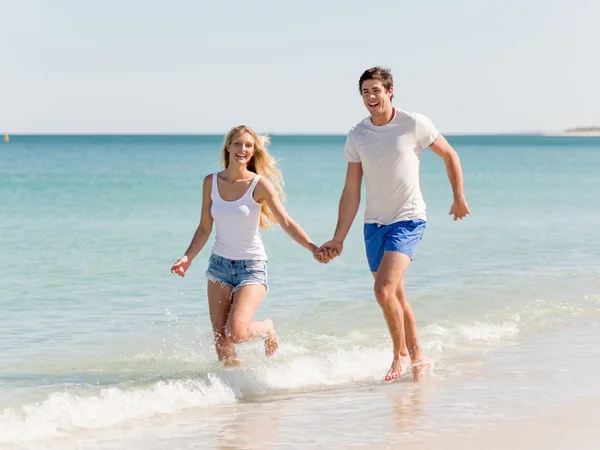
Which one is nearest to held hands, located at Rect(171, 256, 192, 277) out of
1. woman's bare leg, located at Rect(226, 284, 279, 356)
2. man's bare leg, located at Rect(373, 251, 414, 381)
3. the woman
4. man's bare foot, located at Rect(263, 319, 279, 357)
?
the woman

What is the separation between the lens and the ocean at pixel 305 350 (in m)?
5.77

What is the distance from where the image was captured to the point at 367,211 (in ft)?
22.8

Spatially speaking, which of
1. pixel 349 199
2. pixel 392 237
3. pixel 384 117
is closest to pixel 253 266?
pixel 349 199

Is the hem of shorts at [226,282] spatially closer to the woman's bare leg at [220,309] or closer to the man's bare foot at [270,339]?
the woman's bare leg at [220,309]

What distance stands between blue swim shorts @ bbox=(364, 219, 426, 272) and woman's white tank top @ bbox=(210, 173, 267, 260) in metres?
0.81

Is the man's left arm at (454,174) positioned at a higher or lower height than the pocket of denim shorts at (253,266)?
higher

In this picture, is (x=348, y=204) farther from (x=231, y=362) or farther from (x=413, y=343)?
(x=231, y=362)

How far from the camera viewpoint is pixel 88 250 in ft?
50.6

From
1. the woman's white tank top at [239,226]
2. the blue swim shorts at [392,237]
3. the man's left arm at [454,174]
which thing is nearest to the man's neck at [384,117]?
the man's left arm at [454,174]

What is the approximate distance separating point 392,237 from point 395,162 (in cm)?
53

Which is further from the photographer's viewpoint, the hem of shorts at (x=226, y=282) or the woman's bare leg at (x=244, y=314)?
the hem of shorts at (x=226, y=282)

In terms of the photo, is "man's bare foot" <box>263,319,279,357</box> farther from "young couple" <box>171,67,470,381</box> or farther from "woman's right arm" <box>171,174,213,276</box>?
"woman's right arm" <box>171,174,213,276</box>

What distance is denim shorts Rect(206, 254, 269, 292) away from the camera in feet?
22.4

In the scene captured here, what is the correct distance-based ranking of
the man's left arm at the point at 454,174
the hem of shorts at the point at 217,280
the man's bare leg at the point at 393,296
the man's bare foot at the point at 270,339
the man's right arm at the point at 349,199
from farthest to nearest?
1. the man's bare foot at the point at 270,339
2. the man's right arm at the point at 349,199
3. the hem of shorts at the point at 217,280
4. the man's left arm at the point at 454,174
5. the man's bare leg at the point at 393,296
